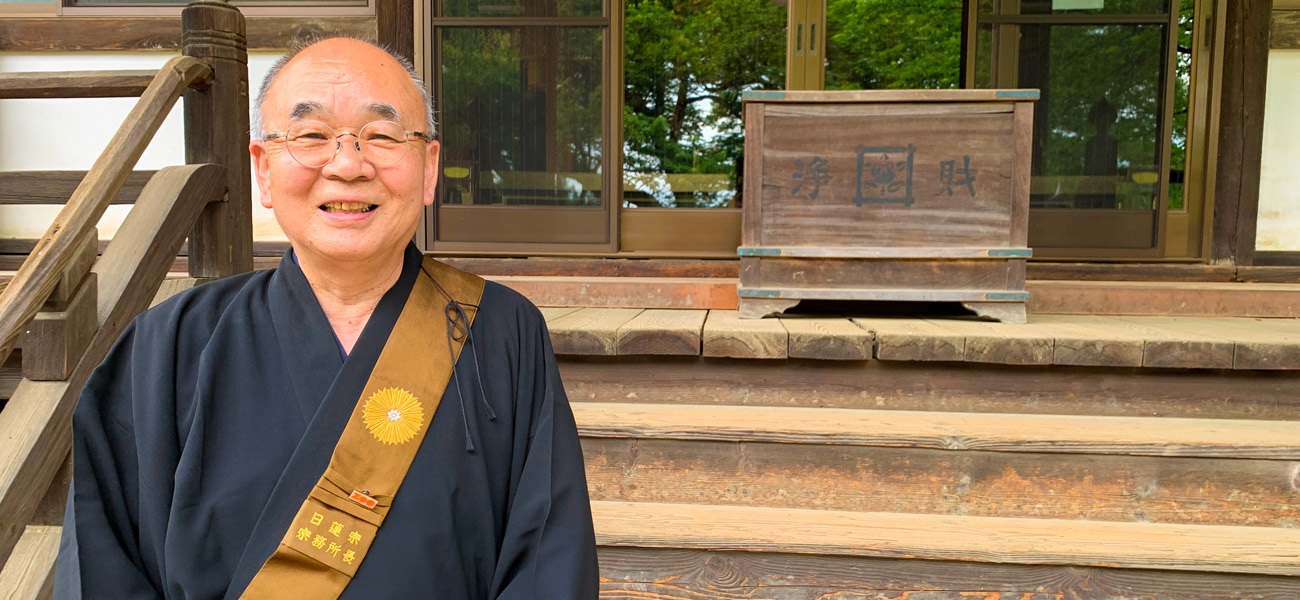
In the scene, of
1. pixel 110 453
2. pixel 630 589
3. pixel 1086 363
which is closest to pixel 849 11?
pixel 1086 363

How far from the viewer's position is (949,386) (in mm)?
2283

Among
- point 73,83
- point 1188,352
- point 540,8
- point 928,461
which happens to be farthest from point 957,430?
point 540,8

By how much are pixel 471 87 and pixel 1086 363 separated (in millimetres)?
2720

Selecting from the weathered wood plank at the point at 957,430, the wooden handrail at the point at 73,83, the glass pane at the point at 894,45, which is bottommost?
the weathered wood plank at the point at 957,430

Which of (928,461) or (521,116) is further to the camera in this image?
(521,116)

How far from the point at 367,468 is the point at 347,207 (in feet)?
1.12

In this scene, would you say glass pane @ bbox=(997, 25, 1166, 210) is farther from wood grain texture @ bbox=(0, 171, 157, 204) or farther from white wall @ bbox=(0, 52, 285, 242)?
wood grain texture @ bbox=(0, 171, 157, 204)

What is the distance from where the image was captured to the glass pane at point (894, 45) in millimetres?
7695

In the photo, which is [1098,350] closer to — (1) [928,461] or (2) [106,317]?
(1) [928,461]

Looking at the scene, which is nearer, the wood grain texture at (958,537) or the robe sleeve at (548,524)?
the robe sleeve at (548,524)

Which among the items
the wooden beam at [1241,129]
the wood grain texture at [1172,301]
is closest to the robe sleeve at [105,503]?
the wood grain texture at [1172,301]

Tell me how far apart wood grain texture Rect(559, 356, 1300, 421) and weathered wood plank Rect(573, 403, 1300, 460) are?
0.21 feet

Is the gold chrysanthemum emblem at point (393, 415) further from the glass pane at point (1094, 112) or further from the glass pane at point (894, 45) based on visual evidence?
the glass pane at point (894, 45)

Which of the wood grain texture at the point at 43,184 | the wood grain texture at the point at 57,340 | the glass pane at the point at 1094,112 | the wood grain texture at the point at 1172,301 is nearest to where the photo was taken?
the wood grain texture at the point at 57,340
